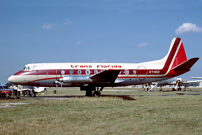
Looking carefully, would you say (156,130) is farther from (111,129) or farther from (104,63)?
(104,63)

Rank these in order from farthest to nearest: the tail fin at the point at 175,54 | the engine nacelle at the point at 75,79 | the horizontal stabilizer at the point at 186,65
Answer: the tail fin at the point at 175,54
the horizontal stabilizer at the point at 186,65
the engine nacelle at the point at 75,79

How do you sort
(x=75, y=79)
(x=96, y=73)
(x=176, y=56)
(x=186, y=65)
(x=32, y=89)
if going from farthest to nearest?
(x=176, y=56)
(x=32, y=89)
(x=186, y=65)
(x=96, y=73)
(x=75, y=79)

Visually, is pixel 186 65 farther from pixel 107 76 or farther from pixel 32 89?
pixel 32 89

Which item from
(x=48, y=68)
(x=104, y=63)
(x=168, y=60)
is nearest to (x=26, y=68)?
(x=48, y=68)

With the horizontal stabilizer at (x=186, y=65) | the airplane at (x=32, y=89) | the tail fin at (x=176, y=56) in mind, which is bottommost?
the airplane at (x=32, y=89)

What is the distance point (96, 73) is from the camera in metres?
29.8

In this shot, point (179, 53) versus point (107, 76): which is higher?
point (179, 53)

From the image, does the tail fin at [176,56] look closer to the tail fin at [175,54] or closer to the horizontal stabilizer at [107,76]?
the tail fin at [175,54]

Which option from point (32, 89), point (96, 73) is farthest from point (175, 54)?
point (32, 89)

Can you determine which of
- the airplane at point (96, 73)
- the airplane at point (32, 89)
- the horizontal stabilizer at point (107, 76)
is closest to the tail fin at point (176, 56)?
the airplane at point (96, 73)

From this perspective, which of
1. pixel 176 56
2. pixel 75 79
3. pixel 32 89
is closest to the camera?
pixel 75 79

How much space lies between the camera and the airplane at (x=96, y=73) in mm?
28189

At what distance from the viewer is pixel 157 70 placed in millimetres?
32125

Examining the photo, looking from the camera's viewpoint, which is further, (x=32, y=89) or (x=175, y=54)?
(x=175, y=54)
